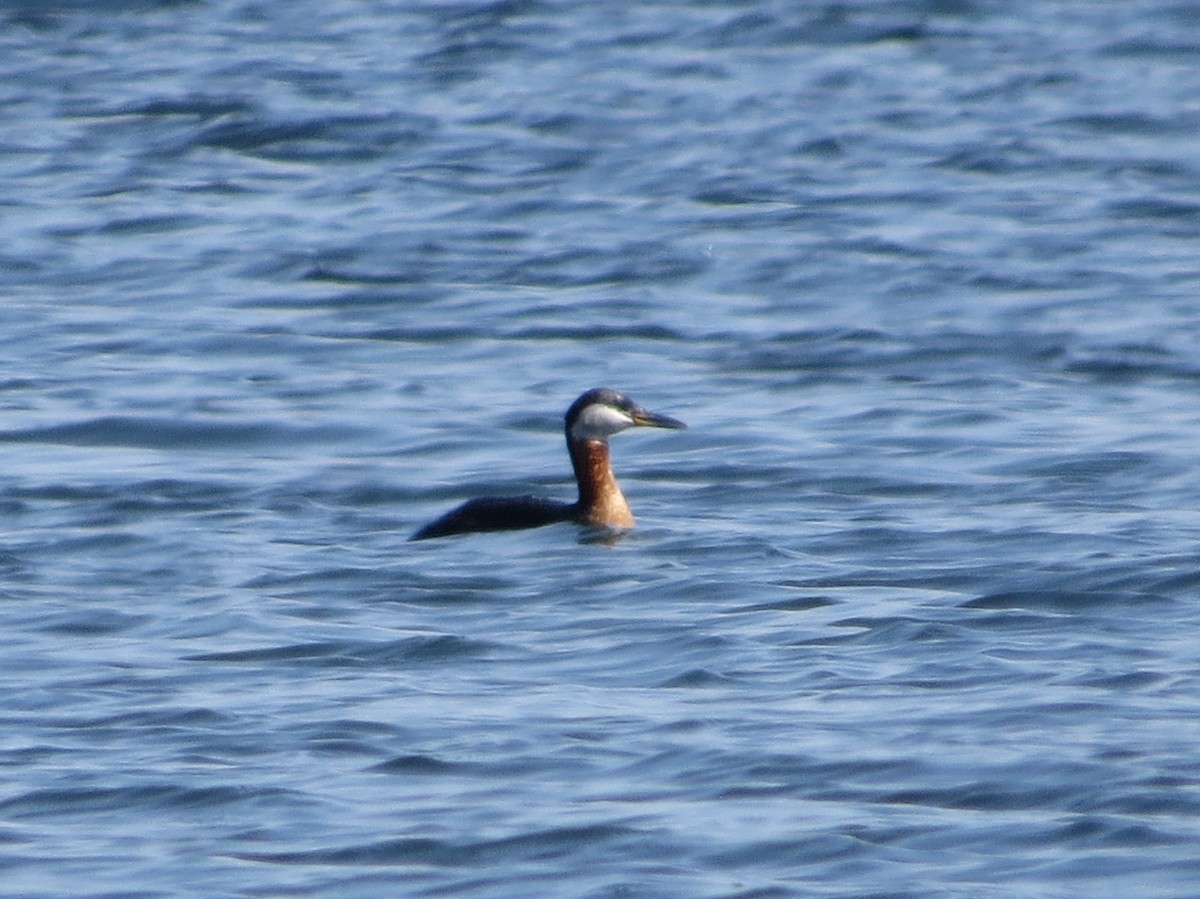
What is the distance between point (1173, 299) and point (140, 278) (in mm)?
7164

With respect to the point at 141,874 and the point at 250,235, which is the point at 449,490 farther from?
the point at 250,235

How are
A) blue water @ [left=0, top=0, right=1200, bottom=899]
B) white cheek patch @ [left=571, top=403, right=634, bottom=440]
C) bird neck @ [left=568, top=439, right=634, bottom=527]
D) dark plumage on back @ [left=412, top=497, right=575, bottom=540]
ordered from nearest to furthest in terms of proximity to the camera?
1. blue water @ [left=0, top=0, right=1200, bottom=899]
2. dark plumage on back @ [left=412, top=497, right=575, bottom=540]
3. bird neck @ [left=568, top=439, right=634, bottom=527]
4. white cheek patch @ [left=571, top=403, right=634, bottom=440]

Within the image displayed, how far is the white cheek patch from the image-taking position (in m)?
13.4

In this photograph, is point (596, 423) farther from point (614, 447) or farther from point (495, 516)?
point (614, 447)

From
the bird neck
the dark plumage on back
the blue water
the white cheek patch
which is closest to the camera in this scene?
the blue water

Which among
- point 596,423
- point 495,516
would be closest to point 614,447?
point 596,423

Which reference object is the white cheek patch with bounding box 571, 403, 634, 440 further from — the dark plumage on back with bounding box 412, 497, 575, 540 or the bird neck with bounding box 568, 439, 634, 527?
the dark plumage on back with bounding box 412, 497, 575, 540

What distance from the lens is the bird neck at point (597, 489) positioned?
1297 cm

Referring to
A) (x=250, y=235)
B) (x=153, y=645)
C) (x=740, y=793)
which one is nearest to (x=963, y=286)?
(x=250, y=235)

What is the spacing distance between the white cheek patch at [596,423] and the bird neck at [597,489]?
0.06 m

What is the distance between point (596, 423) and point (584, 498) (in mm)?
485

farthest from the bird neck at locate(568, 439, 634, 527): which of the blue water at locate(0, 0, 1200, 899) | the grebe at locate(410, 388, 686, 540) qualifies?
the blue water at locate(0, 0, 1200, 899)

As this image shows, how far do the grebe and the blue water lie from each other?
129mm

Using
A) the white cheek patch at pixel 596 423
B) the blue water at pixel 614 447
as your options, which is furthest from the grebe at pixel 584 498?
the blue water at pixel 614 447
